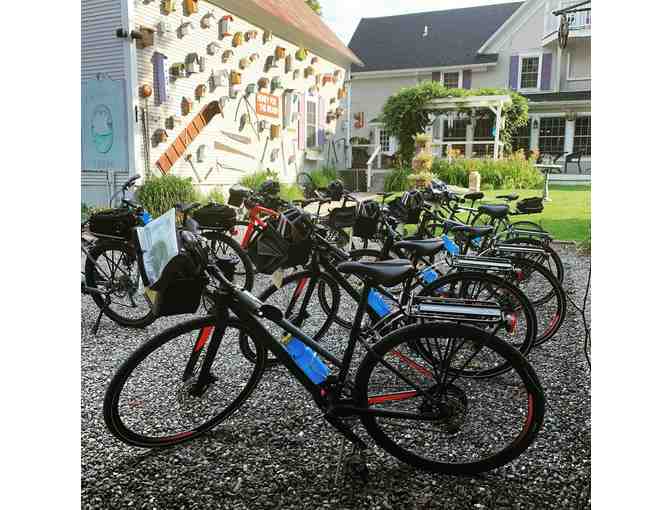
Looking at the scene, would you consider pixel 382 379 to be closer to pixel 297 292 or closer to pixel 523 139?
pixel 297 292

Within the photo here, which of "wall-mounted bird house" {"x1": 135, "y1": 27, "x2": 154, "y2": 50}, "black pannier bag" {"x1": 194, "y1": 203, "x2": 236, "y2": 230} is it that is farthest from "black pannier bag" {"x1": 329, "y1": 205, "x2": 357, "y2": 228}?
"wall-mounted bird house" {"x1": 135, "y1": 27, "x2": 154, "y2": 50}

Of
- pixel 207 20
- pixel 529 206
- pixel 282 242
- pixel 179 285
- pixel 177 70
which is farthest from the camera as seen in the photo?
pixel 207 20

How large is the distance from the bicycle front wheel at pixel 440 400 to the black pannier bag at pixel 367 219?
51.7 inches

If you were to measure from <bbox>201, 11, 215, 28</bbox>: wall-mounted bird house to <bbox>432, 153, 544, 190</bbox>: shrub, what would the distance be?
5.25 meters

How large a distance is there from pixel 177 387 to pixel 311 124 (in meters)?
10.3

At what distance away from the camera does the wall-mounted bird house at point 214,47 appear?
25.8 feet

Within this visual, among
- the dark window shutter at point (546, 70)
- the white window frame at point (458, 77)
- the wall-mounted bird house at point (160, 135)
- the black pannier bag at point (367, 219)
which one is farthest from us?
the white window frame at point (458, 77)

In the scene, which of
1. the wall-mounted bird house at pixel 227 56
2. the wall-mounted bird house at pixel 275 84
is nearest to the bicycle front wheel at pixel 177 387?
the wall-mounted bird house at pixel 227 56

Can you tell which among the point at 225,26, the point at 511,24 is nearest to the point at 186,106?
the point at 225,26

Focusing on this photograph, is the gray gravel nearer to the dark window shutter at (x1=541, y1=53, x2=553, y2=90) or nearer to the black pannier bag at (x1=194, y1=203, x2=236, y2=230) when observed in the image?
the black pannier bag at (x1=194, y1=203, x2=236, y2=230)

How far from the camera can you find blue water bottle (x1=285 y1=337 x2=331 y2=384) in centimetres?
175

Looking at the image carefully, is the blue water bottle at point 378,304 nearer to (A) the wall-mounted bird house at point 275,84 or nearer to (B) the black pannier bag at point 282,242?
(B) the black pannier bag at point 282,242

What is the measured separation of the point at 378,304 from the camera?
7.14ft
